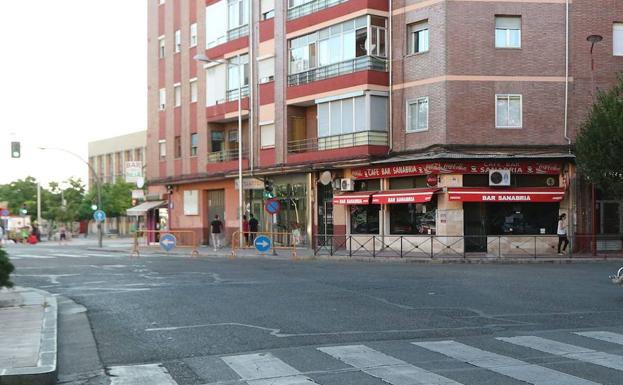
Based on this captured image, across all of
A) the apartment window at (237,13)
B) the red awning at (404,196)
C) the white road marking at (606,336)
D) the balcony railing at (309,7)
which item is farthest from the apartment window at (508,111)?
the white road marking at (606,336)

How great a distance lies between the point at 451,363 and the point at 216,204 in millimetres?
33700

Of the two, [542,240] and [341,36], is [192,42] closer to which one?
[341,36]

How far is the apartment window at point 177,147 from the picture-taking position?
4288cm

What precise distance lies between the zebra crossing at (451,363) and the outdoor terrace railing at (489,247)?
16558 millimetres

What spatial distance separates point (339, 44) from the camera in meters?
30.8

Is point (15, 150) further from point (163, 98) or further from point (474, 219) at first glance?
point (474, 219)

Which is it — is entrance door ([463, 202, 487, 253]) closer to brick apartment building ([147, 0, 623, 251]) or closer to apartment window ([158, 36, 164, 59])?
brick apartment building ([147, 0, 623, 251])

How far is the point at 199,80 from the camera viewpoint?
4056cm

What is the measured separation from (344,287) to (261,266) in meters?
7.55

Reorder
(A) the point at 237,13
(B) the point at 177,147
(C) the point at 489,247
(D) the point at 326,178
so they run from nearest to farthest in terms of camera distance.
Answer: (C) the point at 489,247 < (D) the point at 326,178 < (A) the point at 237,13 < (B) the point at 177,147

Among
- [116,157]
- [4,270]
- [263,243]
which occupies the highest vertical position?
[116,157]

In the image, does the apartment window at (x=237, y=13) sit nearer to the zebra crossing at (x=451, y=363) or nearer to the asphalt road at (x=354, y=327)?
the asphalt road at (x=354, y=327)

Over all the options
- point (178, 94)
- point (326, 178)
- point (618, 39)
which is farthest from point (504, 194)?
point (178, 94)

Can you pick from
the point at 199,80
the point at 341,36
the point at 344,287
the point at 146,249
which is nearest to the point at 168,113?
the point at 199,80
